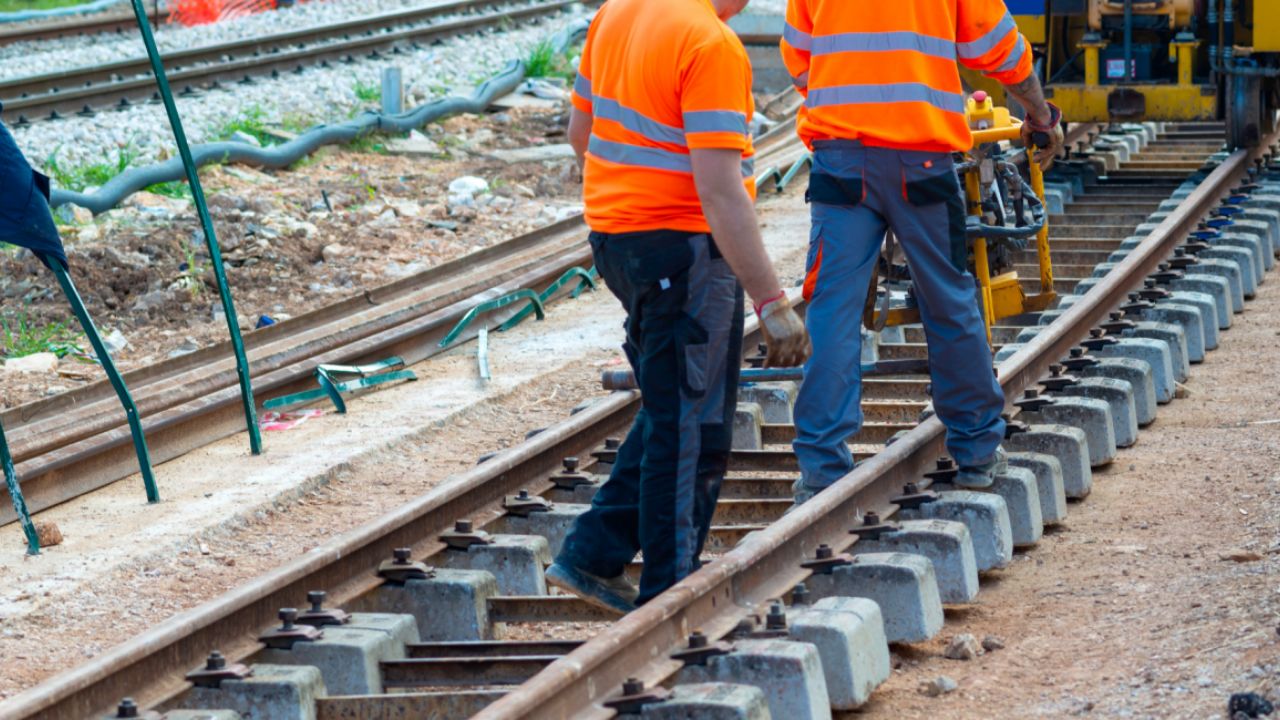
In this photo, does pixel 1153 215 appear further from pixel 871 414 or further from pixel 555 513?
pixel 555 513

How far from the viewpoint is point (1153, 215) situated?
11.0m

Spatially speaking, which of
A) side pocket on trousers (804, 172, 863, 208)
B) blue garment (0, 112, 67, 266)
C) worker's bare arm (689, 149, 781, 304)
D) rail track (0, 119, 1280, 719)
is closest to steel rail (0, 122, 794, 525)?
blue garment (0, 112, 67, 266)

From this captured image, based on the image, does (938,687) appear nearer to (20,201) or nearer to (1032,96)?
(1032,96)

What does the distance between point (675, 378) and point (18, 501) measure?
118 inches

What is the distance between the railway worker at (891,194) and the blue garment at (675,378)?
2.97 ft

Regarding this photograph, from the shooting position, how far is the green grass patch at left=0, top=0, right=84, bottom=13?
91.0 feet

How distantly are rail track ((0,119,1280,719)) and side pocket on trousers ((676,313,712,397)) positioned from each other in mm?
519

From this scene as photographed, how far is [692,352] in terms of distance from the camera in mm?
4879

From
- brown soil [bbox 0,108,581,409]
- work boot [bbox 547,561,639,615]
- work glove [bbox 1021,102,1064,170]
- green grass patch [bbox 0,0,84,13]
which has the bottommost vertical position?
work boot [bbox 547,561,639,615]

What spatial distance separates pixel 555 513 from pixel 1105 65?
789 centimetres

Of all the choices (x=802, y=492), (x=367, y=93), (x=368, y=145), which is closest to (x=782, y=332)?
(x=802, y=492)

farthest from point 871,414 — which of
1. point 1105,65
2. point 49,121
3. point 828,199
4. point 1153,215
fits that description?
point 49,121

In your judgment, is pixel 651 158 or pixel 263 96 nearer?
pixel 651 158

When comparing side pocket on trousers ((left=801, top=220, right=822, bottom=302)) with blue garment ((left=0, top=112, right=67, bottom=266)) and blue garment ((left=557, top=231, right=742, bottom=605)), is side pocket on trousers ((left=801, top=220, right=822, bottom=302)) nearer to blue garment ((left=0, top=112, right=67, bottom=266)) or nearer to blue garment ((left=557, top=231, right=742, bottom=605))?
blue garment ((left=557, top=231, right=742, bottom=605))
